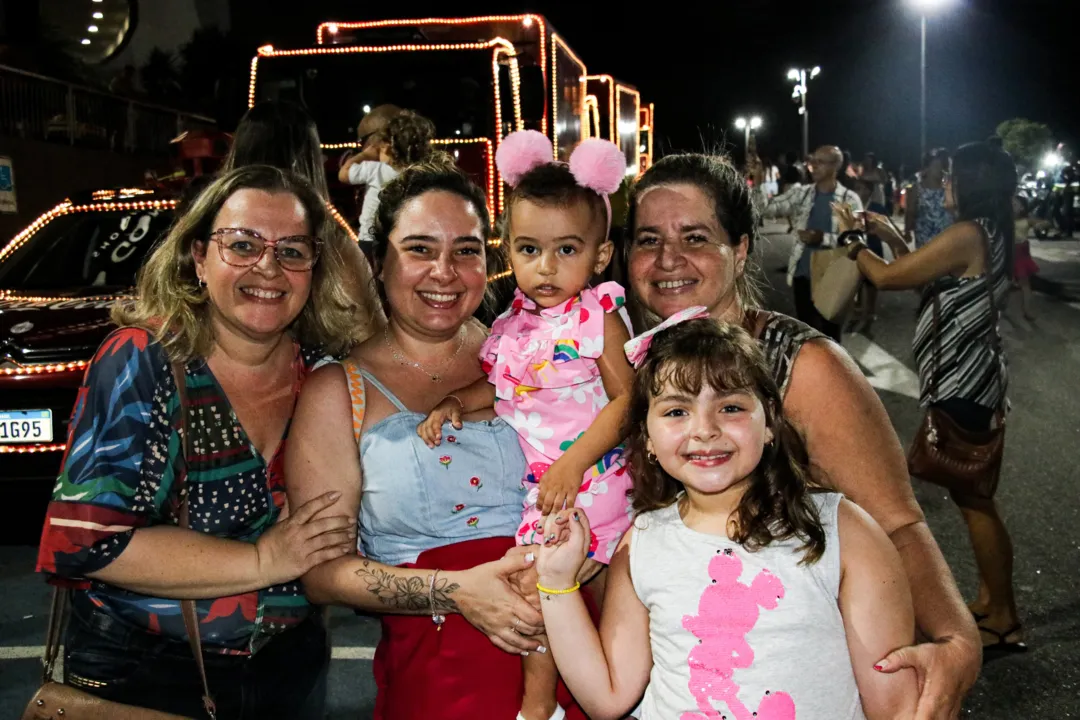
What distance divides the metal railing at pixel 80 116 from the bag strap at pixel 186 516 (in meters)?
15.0

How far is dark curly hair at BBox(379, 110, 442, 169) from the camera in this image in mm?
6746

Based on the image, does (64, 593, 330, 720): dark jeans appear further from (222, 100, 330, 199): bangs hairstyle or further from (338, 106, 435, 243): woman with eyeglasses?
(338, 106, 435, 243): woman with eyeglasses

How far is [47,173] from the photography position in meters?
15.8

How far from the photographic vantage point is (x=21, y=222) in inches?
591

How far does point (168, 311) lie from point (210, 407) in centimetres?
30

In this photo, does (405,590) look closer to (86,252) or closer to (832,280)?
(832,280)

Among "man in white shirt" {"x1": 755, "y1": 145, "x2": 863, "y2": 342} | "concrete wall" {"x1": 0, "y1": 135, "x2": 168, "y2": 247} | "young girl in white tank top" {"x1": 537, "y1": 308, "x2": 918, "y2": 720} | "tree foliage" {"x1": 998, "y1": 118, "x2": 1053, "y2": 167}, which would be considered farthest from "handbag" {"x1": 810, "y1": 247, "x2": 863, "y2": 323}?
"tree foliage" {"x1": 998, "y1": 118, "x2": 1053, "y2": 167}

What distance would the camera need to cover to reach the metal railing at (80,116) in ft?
49.1

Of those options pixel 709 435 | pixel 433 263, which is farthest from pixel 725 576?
pixel 433 263

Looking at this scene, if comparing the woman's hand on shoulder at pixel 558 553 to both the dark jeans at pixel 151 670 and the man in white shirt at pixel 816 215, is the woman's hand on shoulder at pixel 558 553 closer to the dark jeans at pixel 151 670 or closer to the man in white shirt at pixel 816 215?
the dark jeans at pixel 151 670

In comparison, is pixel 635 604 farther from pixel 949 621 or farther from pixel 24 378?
pixel 24 378

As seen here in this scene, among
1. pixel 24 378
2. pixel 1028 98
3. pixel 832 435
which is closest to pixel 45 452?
pixel 24 378

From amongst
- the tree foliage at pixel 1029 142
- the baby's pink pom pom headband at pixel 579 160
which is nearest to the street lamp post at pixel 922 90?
the tree foliage at pixel 1029 142

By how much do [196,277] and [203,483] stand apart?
1.95 ft
